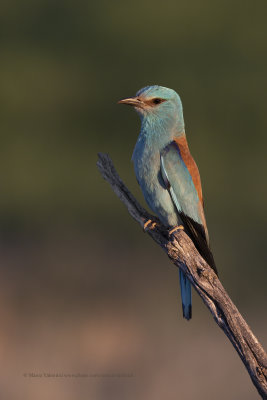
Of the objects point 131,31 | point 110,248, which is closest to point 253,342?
point 110,248

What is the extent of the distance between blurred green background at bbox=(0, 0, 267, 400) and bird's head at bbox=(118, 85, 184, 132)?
9.43 ft

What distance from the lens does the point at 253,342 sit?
4.75 meters

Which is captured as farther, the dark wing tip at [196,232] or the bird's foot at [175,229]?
the dark wing tip at [196,232]

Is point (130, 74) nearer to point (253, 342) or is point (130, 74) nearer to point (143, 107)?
point (143, 107)

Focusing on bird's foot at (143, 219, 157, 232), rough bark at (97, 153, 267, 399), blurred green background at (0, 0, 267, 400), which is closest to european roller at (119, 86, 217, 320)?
bird's foot at (143, 219, 157, 232)

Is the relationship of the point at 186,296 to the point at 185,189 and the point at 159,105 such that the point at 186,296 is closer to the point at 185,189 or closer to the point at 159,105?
the point at 185,189

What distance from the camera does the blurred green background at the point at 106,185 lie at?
29.0 feet

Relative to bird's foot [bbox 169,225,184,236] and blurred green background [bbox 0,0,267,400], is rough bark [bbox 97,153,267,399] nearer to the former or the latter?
bird's foot [bbox 169,225,184,236]

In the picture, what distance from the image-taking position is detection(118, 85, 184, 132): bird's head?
21.2ft

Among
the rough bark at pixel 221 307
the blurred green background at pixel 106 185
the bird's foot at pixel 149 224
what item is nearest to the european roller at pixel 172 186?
the bird's foot at pixel 149 224

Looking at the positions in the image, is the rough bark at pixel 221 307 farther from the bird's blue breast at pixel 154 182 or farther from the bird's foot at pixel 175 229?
the bird's blue breast at pixel 154 182

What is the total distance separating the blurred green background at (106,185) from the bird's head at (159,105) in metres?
2.87

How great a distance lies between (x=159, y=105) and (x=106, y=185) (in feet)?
21.7

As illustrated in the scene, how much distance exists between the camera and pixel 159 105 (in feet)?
21.4
